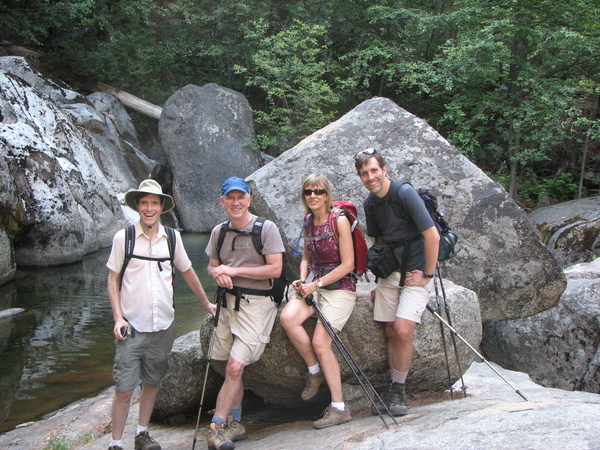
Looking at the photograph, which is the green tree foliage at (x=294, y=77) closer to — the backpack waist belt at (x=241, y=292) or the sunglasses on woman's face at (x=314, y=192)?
the sunglasses on woman's face at (x=314, y=192)

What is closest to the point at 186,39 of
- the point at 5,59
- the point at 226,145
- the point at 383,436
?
the point at 226,145

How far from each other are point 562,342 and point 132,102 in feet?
66.7

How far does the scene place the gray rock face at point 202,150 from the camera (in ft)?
64.2

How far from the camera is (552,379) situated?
640 cm

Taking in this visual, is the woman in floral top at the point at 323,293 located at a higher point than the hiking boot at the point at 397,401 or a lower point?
higher

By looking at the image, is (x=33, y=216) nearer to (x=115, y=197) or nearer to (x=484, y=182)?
(x=115, y=197)

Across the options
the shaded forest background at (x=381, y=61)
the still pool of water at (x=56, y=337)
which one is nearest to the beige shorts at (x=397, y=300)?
the still pool of water at (x=56, y=337)

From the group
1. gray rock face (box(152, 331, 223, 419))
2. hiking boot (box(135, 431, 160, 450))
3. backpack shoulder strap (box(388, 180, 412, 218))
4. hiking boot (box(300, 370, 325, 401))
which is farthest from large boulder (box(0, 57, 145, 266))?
backpack shoulder strap (box(388, 180, 412, 218))

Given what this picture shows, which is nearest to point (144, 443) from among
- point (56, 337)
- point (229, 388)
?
point (229, 388)

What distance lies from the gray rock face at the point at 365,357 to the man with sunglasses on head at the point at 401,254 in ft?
0.68

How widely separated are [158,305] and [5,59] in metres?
17.1

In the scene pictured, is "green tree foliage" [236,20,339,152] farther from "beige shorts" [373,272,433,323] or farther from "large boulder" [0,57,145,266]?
"beige shorts" [373,272,433,323]

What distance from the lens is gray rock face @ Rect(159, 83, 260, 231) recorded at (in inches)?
771

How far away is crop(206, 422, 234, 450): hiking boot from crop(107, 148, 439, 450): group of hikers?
0.04ft
